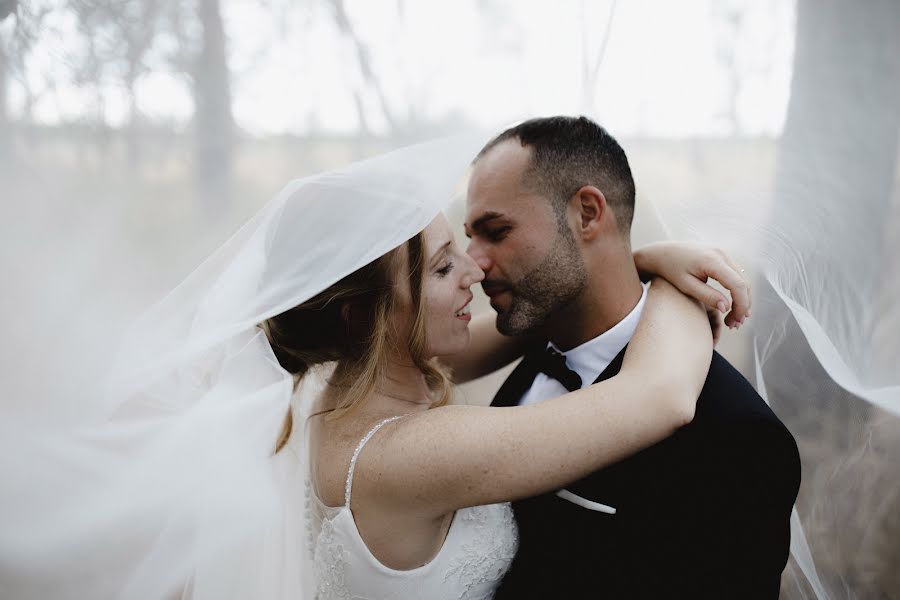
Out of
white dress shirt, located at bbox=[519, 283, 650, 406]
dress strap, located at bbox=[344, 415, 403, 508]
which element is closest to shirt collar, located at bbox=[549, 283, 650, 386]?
white dress shirt, located at bbox=[519, 283, 650, 406]

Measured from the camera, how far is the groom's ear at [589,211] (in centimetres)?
Result: 206

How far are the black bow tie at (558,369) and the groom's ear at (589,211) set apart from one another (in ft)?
1.38

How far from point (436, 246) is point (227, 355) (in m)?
0.63

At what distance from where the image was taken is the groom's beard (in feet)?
6.82

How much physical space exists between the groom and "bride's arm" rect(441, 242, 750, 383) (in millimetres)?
105

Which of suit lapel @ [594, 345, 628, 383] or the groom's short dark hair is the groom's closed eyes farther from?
suit lapel @ [594, 345, 628, 383]

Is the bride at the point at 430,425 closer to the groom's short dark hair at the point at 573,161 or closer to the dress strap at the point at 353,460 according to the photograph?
the dress strap at the point at 353,460

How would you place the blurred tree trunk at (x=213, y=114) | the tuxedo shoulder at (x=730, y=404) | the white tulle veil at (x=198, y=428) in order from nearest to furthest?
the white tulle veil at (x=198, y=428), the tuxedo shoulder at (x=730, y=404), the blurred tree trunk at (x=213, y=114)

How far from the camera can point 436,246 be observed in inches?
73.7

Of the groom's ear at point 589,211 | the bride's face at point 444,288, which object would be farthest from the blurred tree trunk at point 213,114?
the groom's ear at point 589,211

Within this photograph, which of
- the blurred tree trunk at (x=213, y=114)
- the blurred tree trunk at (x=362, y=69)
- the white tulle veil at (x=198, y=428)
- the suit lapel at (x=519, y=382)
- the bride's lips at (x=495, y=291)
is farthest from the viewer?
the suit lapel at (x=519, y=382)

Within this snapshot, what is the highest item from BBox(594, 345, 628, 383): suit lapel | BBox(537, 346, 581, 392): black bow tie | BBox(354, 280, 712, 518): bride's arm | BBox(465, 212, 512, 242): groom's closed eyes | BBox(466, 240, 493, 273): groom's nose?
BBox(465, 212, 512, 242): groom's closed eyes

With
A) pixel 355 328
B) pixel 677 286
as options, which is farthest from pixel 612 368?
pixel 355 328

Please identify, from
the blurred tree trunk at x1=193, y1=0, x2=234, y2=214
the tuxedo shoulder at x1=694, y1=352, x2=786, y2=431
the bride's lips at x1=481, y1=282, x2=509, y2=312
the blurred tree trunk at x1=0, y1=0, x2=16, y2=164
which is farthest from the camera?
the bride's lips at x1=481, y1=282, x2=509, y2=312
